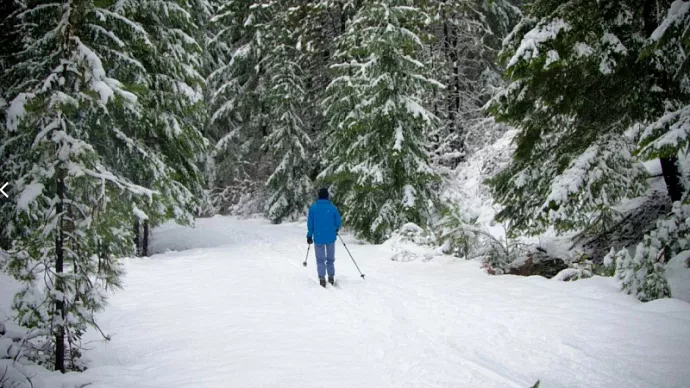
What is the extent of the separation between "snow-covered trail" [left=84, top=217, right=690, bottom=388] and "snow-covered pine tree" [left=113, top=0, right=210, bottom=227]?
3.86 metres

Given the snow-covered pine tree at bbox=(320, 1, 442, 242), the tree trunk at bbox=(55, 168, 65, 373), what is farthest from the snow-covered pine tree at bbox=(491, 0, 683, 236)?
the tree trunk at bbox=(55, 168, 65, 373)

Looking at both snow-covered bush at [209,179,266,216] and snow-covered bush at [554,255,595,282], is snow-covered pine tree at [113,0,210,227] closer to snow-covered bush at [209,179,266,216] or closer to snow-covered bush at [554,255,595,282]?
snow-covered bush at [554,255,595,282]

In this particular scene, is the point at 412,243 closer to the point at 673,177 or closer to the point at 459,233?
the point at 459,233

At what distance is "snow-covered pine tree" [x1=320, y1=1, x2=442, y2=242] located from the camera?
12727 mm

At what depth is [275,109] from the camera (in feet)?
69.2

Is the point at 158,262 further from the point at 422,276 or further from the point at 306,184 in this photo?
the point at 306,184

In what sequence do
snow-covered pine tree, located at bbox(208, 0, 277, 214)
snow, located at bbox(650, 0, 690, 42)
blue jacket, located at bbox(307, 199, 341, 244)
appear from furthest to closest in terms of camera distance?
snow-covered pine tree, located at bbox(208, 0, 277, 214) < blue jacket, located at bbox(307, 199, 341, 244) < snow, located at bbox(650, 0, 690, 42)

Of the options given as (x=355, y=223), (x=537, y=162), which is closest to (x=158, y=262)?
(x=355, y=223)

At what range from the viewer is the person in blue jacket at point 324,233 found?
8.16 m

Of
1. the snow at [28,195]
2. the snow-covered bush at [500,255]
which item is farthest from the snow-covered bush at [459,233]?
the snow at [28,195]

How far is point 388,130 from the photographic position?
44.3 ft

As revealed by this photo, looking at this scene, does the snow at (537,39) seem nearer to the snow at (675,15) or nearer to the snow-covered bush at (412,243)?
the snow at (675,15)

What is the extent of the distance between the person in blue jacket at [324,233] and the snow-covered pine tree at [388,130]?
470 cm

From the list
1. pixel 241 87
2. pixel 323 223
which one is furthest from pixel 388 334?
pixel 241 87
